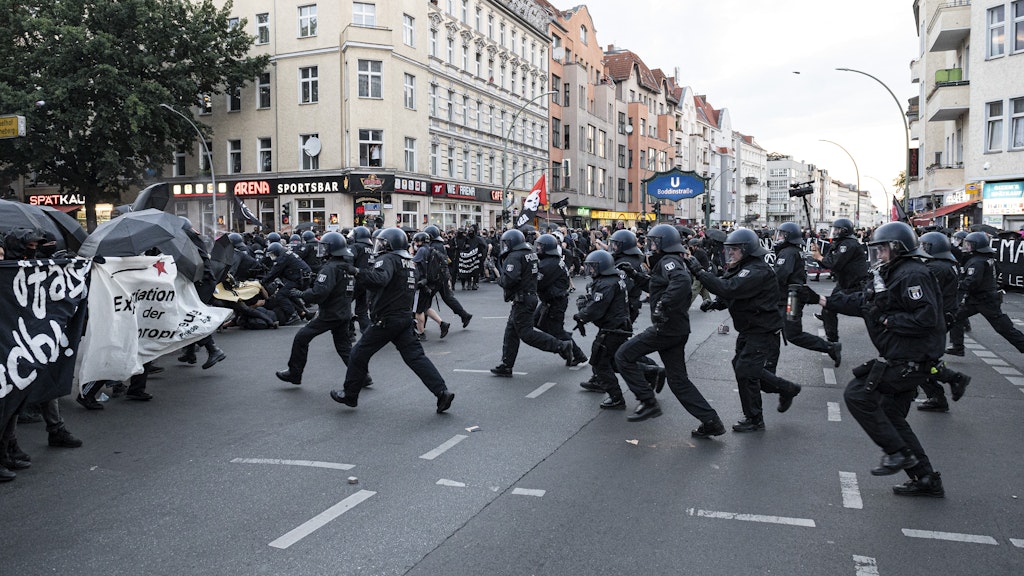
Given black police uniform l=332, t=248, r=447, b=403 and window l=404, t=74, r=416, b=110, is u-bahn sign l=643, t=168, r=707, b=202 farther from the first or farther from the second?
black police uniform l=332, t=248, r=447, b=403

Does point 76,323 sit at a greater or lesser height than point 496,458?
greater

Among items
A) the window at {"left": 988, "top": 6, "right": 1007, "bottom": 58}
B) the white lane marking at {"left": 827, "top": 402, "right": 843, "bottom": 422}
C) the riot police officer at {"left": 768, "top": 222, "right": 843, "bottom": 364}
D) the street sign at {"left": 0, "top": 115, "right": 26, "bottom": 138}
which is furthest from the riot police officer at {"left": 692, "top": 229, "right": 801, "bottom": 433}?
the window at {"left": 988, "top": 6, "right": 1007, "bottom": 58}

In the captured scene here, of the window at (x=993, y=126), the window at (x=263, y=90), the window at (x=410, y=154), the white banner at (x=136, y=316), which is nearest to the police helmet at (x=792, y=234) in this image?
the white banner at (x=136, y=316)

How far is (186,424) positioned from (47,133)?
1297 inches

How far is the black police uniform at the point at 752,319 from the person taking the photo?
6.52 meters

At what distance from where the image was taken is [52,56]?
33406 mm

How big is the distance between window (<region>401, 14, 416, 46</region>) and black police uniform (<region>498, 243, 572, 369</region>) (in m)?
30.8

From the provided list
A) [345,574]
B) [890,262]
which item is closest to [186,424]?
[345,574]

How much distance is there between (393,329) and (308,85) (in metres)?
33.4

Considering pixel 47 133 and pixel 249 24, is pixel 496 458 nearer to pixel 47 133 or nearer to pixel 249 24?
pixel 47 133

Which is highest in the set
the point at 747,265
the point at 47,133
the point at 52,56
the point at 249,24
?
the point at 249,24

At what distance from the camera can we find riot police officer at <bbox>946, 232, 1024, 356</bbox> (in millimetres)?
9703

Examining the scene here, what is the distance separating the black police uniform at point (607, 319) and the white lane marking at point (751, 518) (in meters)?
3.03

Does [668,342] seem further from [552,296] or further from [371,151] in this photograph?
[371,151]
